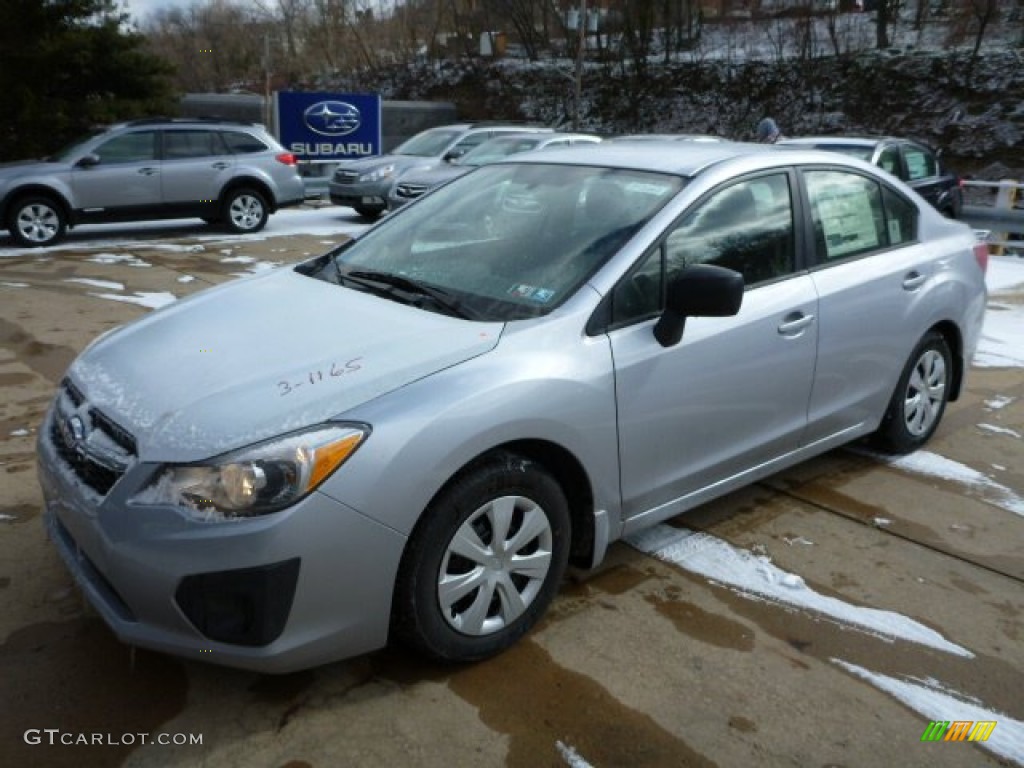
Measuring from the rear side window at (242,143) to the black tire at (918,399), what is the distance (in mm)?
10059

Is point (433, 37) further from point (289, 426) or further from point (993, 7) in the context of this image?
point (289, 426)

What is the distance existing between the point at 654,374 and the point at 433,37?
137ft

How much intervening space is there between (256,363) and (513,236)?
120 centimetres

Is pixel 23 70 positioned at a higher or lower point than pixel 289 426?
higher

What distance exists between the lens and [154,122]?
11.5 metres

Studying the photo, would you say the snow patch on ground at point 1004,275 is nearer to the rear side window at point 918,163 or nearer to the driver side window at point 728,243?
the rear side window at point 918,163

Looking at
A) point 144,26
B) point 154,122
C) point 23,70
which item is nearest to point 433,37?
point 144,26

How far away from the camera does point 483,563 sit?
270cm

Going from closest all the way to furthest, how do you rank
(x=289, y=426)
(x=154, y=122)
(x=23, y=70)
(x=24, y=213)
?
(x=289, y=426), (x=24, y=213), (x=154, y=122), (x=23, y=70)

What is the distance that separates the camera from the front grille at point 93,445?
248 cm

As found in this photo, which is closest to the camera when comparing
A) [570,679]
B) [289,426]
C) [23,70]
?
[289,426]

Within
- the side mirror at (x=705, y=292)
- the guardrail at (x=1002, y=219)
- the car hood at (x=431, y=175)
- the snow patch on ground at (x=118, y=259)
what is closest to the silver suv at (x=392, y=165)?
the car hood at (x=431, y=175)

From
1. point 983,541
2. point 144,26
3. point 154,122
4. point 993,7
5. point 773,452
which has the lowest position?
point 983,541

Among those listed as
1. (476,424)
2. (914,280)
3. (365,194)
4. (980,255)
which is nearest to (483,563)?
(476,424)
